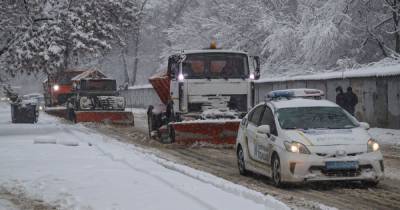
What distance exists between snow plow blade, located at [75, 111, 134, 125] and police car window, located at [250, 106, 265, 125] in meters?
18.4

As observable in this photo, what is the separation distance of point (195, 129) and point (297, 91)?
603cm

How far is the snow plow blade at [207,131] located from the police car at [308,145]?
20.8 ft

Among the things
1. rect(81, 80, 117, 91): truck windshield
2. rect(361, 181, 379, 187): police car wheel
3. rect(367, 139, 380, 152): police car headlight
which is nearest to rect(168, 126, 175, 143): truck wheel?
rect(361, 181, 379, 187): police car wheel

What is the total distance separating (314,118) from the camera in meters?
11.6

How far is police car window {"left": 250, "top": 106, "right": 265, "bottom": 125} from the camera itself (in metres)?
12.5

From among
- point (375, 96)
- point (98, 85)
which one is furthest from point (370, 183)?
point (98, 85)

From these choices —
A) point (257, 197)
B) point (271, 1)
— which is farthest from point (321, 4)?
point (257, 197)

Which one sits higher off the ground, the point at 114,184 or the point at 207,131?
the point at 207,131

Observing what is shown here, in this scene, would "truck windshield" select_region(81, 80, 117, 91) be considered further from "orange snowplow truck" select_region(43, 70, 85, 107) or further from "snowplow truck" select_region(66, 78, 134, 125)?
"orange snowplow truck" select_region(43, 70, 85, 107)

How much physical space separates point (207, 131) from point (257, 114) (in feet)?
21.3

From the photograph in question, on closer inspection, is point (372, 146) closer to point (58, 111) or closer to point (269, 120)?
point (269, 120)

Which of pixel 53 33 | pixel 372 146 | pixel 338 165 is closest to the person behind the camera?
pixel 338 165

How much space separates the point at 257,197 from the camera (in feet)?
27.7

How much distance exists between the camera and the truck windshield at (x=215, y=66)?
1994cm
